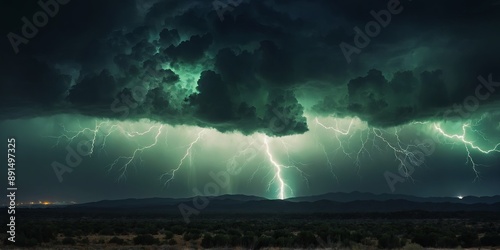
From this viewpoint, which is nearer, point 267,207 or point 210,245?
point 210,245

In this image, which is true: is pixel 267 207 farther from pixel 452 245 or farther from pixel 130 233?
pixel 452 245

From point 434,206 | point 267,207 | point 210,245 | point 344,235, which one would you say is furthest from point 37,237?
point 434,206

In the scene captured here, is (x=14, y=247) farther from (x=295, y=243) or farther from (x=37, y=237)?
(x=295, y=243)

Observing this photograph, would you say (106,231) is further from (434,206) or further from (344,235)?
(434,206)

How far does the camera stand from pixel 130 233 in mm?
44281

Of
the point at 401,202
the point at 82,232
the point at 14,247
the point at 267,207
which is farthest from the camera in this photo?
the point at 401,202

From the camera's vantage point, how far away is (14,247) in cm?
2891

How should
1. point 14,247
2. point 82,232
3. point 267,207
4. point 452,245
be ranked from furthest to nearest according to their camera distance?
point 267,207
point 82,232
point 452,245
point 14,247

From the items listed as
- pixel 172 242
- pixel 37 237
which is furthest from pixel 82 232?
pixel 172 242

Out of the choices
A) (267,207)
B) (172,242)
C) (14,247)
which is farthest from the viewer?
(267,207)

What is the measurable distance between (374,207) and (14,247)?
155 meters

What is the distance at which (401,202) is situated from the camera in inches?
7234

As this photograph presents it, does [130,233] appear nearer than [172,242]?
No

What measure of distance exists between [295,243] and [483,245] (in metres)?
12.5
